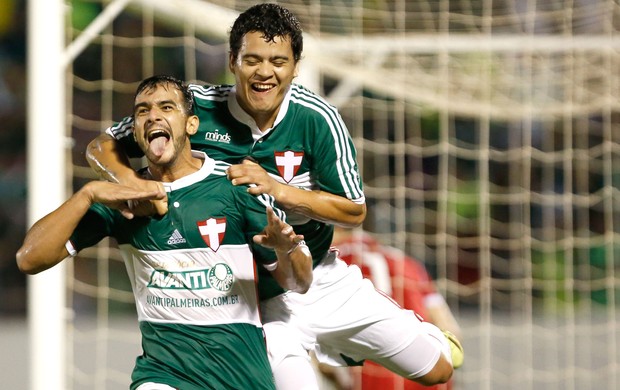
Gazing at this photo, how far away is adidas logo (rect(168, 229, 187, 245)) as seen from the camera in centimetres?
371

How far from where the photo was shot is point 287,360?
4.06 m

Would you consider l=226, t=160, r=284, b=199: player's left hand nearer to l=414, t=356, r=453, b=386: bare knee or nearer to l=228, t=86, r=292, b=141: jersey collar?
l=228, t=86, r=292, b=141: jersey collar

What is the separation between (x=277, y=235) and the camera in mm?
3590

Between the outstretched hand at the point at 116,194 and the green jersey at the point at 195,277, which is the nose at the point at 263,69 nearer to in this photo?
the green jersey at the point at 195,277

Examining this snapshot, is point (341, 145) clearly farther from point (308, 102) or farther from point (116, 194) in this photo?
point (116, 194)

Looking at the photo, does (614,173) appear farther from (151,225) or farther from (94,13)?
(151,225)

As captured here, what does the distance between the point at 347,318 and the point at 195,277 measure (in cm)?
91

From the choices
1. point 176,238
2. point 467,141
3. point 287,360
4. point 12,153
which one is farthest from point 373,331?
point 12,153

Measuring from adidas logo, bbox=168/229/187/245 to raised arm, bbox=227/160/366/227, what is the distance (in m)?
0.27

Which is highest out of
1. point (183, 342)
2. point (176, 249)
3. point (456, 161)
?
point (176, 249)

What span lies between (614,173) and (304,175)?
7.19 m

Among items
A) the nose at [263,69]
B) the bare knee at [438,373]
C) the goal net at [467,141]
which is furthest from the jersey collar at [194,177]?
the goal net at [467,141]

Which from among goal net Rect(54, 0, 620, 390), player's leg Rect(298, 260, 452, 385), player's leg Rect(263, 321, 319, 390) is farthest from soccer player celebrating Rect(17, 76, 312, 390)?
goal net Rect(54, 0, 620, 390)

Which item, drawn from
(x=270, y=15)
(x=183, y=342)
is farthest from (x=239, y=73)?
(x=183, y=342)
